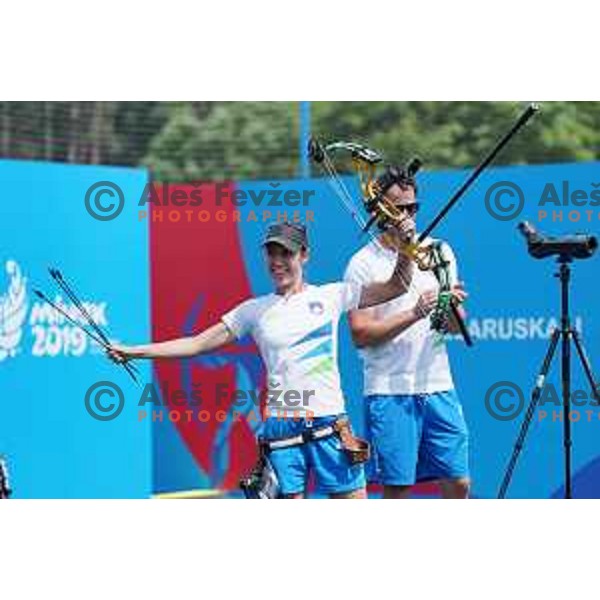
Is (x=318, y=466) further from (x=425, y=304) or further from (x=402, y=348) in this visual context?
(x=425, y=304)

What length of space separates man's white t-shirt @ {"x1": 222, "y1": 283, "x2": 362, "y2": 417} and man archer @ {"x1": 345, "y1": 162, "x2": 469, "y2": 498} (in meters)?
0.10

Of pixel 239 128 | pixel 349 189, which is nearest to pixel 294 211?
pixel 349 189

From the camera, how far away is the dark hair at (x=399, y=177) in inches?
341

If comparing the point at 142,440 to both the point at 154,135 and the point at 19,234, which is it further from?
the point at 154,135

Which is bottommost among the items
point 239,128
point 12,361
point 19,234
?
point 12,361

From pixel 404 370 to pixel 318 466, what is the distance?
579 millimetres

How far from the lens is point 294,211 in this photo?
28.7ft

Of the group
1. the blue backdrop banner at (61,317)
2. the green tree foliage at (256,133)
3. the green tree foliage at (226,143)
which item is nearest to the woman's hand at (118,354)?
the blue backdrop banner at (61,317)

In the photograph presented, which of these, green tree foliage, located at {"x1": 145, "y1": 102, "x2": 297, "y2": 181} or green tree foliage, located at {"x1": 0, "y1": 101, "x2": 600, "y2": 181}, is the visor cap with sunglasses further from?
green tree foliage, located at {"x1": 145, "y1": 102, "x2": 297, "y2": 181}

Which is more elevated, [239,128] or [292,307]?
[239,128]

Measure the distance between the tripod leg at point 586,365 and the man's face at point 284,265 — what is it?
4.13 ft

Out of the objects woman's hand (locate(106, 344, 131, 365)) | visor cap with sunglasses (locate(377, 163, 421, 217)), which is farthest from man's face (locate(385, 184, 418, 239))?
woman's hand (locate(106, 344, 131, 365))

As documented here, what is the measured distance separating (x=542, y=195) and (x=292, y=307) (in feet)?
4.01

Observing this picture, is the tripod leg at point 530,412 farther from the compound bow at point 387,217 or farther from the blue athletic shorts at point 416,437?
the compound bow at point 387,217
